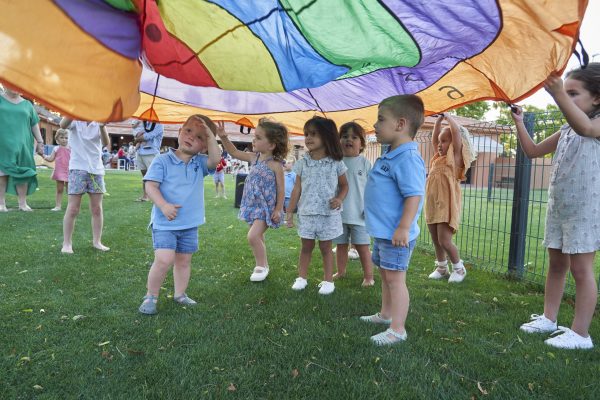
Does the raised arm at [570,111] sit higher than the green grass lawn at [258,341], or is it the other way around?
the raised arm at [570,111]

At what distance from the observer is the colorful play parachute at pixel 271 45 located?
1915 millimetres

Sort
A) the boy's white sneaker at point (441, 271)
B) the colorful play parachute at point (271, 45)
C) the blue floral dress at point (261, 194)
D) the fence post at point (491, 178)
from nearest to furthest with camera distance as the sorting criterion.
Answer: the colorful play parachute at point (271, 45)
the blue floral dress at point (261, 194)
the boy's white sneaker at point (441, 271)
the fence post at point (491, 178)

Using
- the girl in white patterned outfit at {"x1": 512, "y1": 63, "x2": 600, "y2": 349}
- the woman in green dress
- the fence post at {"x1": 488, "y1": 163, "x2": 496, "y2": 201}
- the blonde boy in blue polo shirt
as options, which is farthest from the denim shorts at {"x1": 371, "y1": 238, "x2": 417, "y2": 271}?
the woman in green dress

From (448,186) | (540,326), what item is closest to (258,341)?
(540,326)

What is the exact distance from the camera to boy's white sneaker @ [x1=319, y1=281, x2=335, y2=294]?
4124mm

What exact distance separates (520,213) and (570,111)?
112 inches

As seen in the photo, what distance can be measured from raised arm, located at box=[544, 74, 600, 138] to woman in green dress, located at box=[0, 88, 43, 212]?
811 cm

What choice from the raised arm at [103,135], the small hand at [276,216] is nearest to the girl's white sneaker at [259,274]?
the small hand at [276,216]

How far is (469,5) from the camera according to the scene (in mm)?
2127

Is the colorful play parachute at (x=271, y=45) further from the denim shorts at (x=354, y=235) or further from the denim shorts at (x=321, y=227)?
the denim shorts at (x=354, y=235)

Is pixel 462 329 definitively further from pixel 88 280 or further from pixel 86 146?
pixel 86 146

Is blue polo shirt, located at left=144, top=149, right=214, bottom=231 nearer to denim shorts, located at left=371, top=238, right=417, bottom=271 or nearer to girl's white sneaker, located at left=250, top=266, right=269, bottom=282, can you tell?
girl's white sneaker, located at left=250, top=266, right=269, bottom=282

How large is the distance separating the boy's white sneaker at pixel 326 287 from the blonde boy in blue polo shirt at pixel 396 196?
1063 millimetres

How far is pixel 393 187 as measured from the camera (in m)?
3.09
